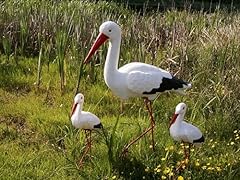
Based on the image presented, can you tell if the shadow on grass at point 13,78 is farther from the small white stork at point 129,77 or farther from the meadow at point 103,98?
the small white stork at point 129,77

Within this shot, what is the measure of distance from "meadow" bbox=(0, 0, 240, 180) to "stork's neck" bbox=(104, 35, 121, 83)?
0.42 metres

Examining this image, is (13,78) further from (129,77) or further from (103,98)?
(129,77)

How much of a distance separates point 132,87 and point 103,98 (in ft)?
4.90

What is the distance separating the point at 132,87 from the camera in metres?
4.13

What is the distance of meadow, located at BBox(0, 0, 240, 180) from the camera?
4208 millimetres

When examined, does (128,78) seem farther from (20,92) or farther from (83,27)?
(83,27)

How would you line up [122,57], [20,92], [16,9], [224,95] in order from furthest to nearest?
[16,9], [122,57], [20,92], [224,95]

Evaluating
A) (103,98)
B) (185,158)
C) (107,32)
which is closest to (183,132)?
(185,158)

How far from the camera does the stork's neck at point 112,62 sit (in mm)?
4191

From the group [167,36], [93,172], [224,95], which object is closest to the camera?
[93,172]

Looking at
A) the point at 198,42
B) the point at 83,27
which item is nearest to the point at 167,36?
the point at 198,42

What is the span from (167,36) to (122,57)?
972 millimetres

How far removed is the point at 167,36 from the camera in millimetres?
6941

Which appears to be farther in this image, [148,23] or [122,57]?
[148,23]
